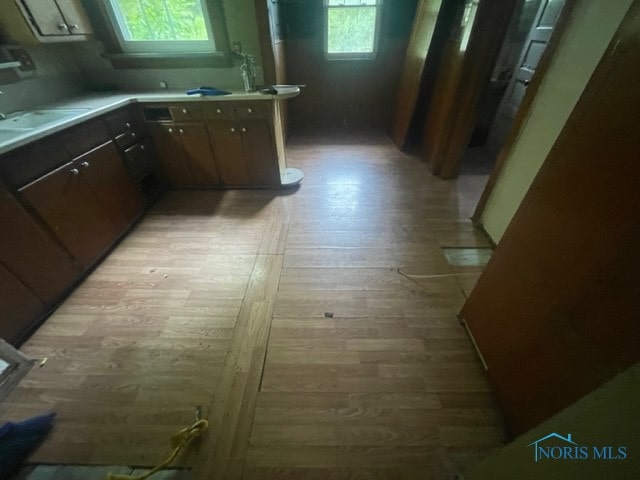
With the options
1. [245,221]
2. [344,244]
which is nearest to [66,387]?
[245,221]

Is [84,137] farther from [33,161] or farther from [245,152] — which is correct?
[245,152]

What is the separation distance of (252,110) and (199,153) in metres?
0.65

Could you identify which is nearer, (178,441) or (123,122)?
(178,441)

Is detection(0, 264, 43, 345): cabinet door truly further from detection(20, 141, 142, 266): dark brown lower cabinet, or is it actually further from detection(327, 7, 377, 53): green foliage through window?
detection(327, 7, 377, 53): green foliage through window

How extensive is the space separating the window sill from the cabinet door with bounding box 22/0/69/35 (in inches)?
17.1

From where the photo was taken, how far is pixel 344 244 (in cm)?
198

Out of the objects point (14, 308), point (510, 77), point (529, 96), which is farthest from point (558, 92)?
point (14, 308)

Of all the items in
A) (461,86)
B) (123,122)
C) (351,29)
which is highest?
(351,29)

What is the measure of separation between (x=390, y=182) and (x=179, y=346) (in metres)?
2.27

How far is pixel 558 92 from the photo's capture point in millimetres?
1389

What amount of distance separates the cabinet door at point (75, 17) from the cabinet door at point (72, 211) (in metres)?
1.28

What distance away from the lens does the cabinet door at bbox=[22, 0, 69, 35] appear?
67.9 inches

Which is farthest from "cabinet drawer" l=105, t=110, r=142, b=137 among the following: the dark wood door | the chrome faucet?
the dark wood door

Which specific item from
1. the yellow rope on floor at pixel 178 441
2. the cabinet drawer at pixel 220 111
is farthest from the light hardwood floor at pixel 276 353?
the cabinet drawer at pixel 220 111
